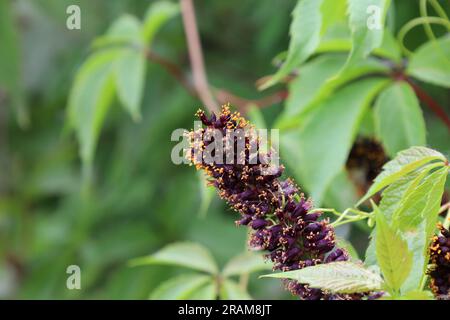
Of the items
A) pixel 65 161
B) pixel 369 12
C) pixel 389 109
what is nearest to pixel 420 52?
pixel 389 109

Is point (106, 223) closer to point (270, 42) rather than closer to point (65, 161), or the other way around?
point (65, 161)

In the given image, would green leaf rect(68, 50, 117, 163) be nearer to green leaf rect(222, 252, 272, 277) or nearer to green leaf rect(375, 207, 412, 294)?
green leaf rect(222, 252, 272, 277)

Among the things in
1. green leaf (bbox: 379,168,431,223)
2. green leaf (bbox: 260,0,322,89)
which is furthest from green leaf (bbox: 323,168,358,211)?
green leaf (bbox: 379,168,431,223)

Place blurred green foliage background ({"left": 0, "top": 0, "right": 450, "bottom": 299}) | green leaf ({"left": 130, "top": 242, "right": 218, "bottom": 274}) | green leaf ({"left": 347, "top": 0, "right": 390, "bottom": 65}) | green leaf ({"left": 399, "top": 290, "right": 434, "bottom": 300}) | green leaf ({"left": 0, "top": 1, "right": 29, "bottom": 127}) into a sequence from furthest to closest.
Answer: blurred green foliage background ({"left": 0, "top": 0, "right": 450, "bottom": 299})
green leaf ({"left": 0, "top": 1, "right": 29, "bottom": 127})
green leaf ({"left": 130, "top": 242, "right": 218, "bottom": 274})
green leaf ({"left": 347, "top": 0, "right": 390, "bottom": 65})
green leaf ({"left": 399, "top": 290, "right": 434, "bottom": 300})

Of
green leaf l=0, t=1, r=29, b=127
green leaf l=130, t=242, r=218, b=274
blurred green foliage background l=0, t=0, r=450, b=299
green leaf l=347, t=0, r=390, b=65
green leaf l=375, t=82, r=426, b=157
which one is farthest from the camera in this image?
blurred green foliage background l=0, t=0, r=450, b=299

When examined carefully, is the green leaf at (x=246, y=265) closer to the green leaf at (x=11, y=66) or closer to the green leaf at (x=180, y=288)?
the green leaf at (x=180, y=288)

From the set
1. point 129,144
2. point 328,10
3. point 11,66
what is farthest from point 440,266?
point 129,144

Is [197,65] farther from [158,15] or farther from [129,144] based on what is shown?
[129,144]
